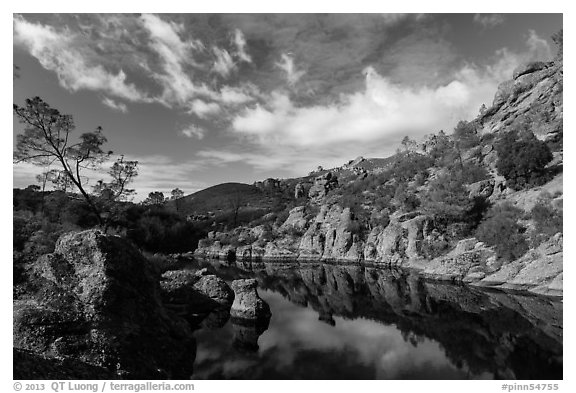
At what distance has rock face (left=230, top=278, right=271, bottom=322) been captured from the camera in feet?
79.3

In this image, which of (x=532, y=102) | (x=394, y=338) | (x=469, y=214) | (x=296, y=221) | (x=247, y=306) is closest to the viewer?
(x=394, y=338)

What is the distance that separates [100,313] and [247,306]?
12.8 metres

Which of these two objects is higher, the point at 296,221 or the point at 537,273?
the point at 296,221

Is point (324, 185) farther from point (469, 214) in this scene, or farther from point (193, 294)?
point (193, 294)

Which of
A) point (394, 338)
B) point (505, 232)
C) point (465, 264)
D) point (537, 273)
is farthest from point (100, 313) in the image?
point (505, 232)

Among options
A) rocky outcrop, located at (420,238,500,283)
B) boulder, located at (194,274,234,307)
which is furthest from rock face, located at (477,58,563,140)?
boulder, located at (194,274,234,307)

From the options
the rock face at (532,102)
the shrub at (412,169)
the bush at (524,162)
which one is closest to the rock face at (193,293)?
the bush at (524,162)

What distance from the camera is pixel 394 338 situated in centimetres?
2069

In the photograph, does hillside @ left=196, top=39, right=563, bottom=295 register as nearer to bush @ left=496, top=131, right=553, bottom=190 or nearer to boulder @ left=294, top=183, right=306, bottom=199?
bush @ left=496, top=131, right=553, bottom=190

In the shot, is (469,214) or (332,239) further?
(332,239)

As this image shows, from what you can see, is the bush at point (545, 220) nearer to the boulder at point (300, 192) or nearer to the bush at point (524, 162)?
the bush at point (524, 162)

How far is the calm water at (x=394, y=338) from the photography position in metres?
15.5

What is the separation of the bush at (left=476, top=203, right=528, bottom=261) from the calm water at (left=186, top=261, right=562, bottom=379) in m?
6.34

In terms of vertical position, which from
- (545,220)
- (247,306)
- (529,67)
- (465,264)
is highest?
(529,67)
